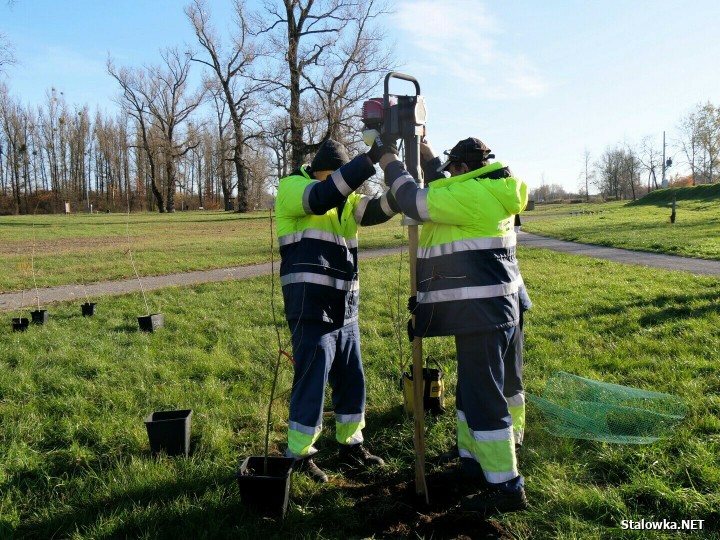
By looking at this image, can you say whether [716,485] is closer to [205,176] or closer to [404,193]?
[404,193]

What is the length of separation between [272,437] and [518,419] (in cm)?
187

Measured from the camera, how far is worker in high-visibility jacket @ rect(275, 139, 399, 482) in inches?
123

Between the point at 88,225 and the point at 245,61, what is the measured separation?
1720 cm

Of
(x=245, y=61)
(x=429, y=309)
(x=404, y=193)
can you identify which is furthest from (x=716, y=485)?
(x=245, y=61)

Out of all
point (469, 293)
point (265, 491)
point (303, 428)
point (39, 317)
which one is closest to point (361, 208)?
point (469, 293)

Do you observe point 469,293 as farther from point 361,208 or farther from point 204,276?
point 204,276

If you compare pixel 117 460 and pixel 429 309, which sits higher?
pixel 429 309

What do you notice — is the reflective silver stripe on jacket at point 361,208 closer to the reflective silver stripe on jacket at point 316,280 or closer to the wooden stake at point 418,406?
the reflective silver stripe on jacket at point 316,280

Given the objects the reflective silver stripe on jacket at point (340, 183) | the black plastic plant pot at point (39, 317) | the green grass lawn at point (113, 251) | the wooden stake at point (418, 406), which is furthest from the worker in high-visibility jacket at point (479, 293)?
the green grass lawn at point (113, 251)

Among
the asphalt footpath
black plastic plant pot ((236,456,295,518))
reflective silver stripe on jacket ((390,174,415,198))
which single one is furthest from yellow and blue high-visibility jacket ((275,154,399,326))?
the asphalt footpath

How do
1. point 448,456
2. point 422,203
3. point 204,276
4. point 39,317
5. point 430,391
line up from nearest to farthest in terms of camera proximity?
1. point 422,203
2. point 448,456
3. point 430,391
4. point 39,317
5. point 204,276

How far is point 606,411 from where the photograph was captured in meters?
3.78

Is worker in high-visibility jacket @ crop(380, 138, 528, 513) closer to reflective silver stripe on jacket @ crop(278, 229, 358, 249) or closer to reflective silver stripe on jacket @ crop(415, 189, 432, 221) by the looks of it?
reflective silver stripe on jacket @ crop(415, 189, 432, 221)

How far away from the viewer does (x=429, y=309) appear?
2863mm
